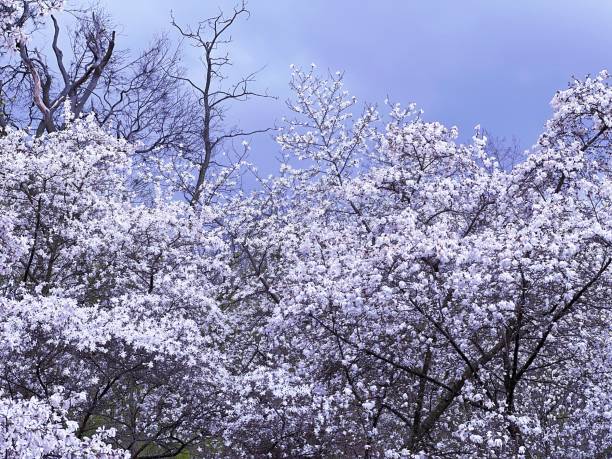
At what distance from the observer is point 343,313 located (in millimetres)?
9664

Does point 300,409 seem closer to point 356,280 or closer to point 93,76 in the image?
point 356,280

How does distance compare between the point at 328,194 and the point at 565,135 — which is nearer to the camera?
the point at 565,135

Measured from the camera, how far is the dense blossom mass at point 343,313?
8.73m

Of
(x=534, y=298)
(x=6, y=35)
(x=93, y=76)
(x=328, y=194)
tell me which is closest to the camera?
(x=534, y=298)

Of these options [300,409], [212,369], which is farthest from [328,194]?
[300,409]

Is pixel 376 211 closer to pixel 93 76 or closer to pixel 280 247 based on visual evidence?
pixel 280 247

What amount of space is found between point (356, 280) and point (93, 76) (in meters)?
21.2

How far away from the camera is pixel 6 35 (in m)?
9.41

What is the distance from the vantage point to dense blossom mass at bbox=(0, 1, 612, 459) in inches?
344

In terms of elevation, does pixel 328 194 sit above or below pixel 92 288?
above

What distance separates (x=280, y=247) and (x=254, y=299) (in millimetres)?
1258

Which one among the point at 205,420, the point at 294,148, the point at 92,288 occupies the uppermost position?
the point at 294,148

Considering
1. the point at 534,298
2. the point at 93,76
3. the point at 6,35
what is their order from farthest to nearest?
1. the point at 93,76
2. the point at 6,35
3. the point at 534,298

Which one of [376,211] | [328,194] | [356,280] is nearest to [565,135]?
[376,211]
